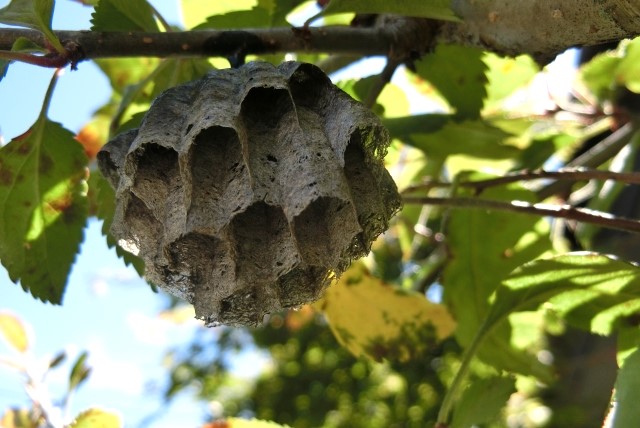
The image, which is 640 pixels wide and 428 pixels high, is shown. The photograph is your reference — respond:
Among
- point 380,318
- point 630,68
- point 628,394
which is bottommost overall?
point 628,394

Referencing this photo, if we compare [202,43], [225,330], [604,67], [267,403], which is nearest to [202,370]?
[225,330]

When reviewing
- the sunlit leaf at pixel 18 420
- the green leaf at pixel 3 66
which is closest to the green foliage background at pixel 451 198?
the green leaf at pixel 3 66

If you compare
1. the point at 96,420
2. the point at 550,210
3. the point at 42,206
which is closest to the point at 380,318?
the point at 550,210

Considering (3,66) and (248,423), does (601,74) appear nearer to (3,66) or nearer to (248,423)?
(248,423)

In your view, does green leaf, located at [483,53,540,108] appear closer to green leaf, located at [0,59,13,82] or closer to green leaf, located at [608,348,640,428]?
green leaf, located at [608,348,640,428]

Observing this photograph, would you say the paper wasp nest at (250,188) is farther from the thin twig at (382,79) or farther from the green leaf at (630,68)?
the green leaf at (630,68)

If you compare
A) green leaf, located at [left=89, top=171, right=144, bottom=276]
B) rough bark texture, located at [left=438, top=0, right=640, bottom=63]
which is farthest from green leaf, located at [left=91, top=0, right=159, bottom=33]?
rough bark texture, located at [left=438, top=0, right=640, bottom=63]

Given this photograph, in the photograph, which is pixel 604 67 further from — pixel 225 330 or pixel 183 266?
pixel 225 330
